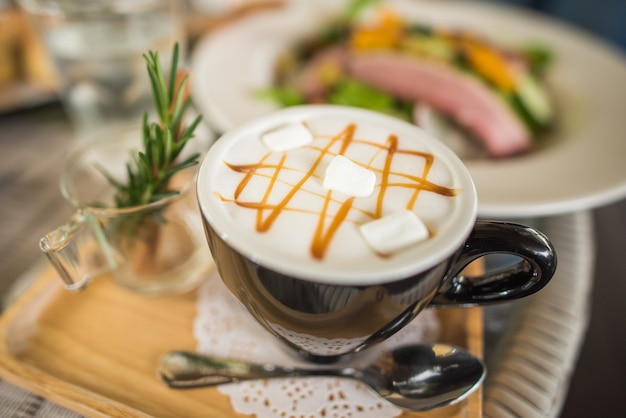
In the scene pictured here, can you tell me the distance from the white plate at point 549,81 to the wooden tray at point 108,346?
378mm

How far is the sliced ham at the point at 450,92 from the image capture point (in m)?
1.15

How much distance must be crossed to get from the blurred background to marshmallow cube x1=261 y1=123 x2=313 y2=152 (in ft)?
1.54

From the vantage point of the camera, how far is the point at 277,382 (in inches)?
20.4

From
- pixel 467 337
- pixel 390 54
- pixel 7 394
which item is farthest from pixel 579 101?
pixel 7 394

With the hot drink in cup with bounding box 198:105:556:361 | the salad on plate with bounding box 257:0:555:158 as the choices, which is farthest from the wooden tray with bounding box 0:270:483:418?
the salad on plate with bounding box 257:0:555:158

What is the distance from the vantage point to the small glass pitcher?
1.75ft

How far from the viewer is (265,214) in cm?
41

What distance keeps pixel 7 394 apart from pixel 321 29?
128 cm

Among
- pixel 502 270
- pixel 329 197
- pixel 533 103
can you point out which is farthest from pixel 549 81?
pixel 329 197

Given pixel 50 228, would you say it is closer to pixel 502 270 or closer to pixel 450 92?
pixel 502 270

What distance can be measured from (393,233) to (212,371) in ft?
0.90

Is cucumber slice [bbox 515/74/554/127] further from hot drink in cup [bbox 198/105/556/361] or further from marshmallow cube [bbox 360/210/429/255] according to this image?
marshmallow cube [bbox 360/210/429/255]

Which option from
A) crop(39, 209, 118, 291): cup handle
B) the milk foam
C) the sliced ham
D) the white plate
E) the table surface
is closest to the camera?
the milk foam

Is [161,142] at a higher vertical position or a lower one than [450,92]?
higher
